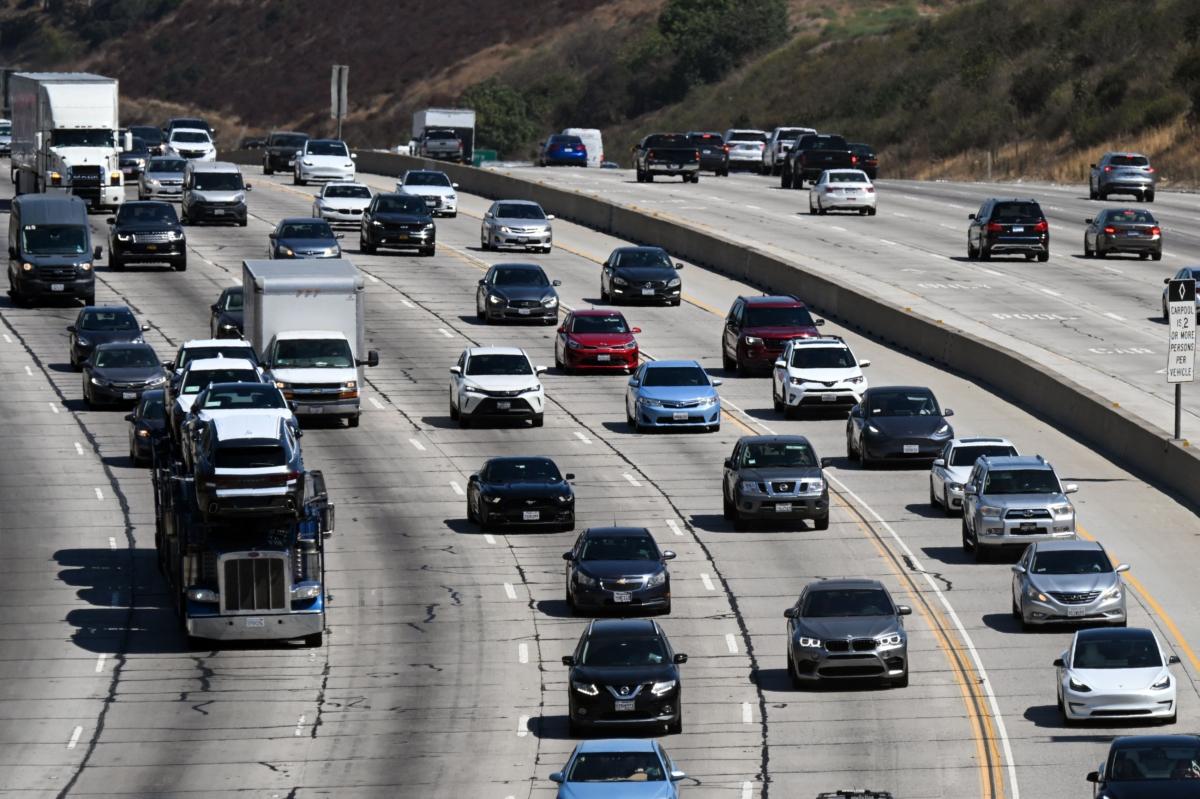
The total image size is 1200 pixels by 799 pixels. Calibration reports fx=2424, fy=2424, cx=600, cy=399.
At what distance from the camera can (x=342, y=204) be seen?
266 feet

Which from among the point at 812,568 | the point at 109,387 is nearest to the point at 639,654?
the point at 812,568

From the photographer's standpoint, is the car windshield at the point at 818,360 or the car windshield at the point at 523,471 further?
the car windshield at the point at 818,360

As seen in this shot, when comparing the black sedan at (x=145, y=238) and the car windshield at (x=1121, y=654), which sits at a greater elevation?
the black sedan at (x=145, y=238)

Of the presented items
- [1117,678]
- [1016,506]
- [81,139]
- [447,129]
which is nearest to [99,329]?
[81,139]

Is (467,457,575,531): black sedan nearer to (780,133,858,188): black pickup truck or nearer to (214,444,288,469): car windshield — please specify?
(214,444,288,469): car windshield

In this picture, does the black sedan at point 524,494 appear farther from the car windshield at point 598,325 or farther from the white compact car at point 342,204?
the white compact car at point 342,204

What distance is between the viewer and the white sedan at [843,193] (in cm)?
8519

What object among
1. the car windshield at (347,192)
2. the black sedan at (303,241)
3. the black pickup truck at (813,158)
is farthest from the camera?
the black pickup truck at (813,158)

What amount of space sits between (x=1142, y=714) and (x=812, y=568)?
10060 millimetres

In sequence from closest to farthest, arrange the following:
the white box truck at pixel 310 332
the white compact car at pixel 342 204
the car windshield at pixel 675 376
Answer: the white box truck at pixel 310 332 → the car windshield at pixel 675 376 → the white compact car at pixel 342 204

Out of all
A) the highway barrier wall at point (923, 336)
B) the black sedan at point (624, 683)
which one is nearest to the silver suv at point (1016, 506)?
the highway barrier wall at point (923, 336)

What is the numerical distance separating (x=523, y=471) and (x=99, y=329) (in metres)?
18.8

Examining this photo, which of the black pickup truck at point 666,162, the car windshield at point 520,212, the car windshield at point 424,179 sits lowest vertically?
the car windshield at point 520,212

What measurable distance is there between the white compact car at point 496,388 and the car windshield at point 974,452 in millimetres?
11335
